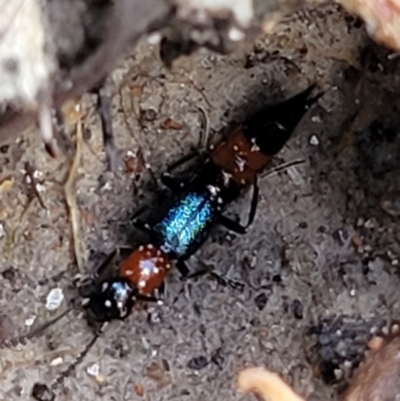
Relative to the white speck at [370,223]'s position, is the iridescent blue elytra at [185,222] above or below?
above

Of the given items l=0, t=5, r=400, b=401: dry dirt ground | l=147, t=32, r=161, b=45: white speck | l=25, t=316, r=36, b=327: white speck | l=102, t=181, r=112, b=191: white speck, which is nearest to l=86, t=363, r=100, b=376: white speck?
l=0, t=5, r=400, b=401: dry dirt ground

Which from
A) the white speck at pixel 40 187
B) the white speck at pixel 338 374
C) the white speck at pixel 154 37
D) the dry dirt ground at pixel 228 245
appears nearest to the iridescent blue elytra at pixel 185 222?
the dry dirt ground at pixel 228 245

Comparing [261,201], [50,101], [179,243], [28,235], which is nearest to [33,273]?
[28,235]

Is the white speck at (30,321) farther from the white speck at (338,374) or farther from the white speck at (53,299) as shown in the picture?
the white speck at (338,374)

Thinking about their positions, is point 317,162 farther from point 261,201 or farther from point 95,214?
point 95,214

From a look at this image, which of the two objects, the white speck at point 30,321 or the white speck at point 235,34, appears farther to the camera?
the white speck at point 30,321

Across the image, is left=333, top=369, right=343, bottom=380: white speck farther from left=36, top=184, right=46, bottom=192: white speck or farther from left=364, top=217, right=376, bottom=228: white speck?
left=36, top=184, right=46, bottom=192: white speck

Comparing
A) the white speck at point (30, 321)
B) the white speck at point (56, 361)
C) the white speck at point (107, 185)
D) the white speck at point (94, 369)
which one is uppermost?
the white speck at point (107, 185)
